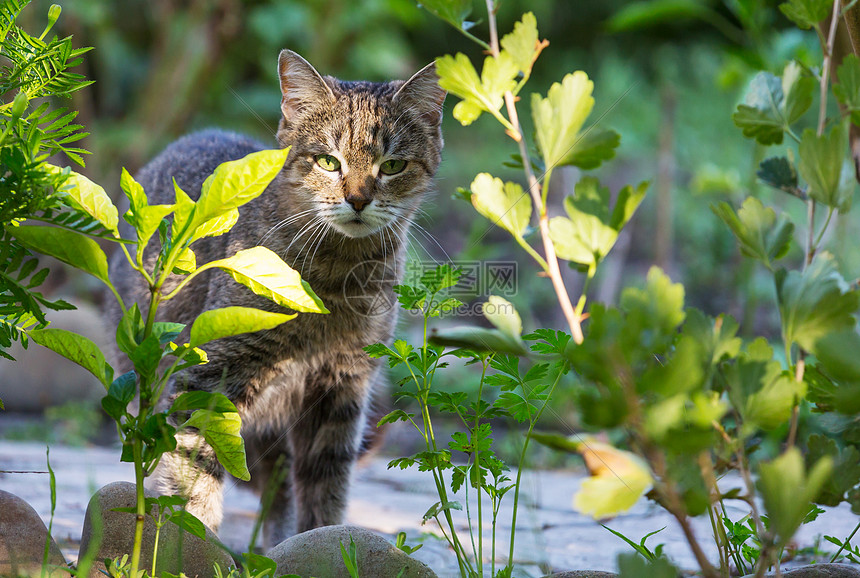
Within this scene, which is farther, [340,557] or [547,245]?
[340,557]

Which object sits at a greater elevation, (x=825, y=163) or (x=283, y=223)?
(x=825, y=163)

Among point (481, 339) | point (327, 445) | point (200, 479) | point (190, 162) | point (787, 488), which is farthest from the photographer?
point (190, 162)

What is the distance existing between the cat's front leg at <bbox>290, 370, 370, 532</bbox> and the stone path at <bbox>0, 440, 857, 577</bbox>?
0.41 ft

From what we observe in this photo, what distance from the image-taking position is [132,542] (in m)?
1.17

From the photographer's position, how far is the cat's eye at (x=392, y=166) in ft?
6.89

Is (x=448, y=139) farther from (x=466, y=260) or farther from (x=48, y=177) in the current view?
(x=48, y=177)

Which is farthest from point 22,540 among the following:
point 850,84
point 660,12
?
point 660,12

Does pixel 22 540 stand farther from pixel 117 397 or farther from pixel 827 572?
pixel 827 572

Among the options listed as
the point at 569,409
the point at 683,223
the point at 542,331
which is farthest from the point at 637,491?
the point at 683,223

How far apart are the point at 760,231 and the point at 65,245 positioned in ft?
2.88

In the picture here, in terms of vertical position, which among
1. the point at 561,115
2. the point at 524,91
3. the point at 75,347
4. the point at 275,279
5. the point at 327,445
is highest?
the point at 524,91

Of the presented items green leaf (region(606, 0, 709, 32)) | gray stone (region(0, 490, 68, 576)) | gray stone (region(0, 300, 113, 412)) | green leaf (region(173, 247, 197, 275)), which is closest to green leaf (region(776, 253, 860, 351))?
green leaf (region(173, 247, 197, 275))

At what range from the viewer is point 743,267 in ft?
12.4

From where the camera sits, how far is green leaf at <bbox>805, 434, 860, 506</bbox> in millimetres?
854
